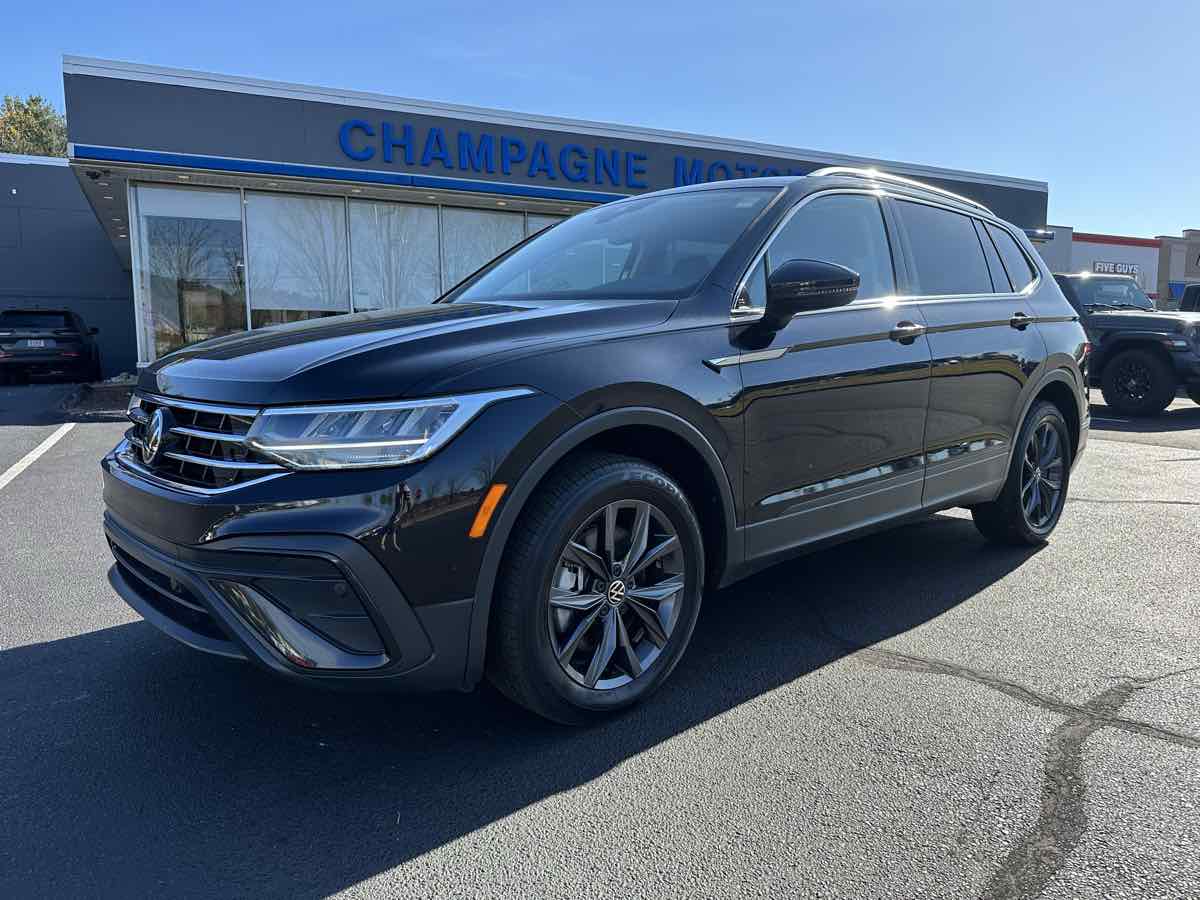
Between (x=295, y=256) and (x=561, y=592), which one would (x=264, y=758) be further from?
(x=295, y=256)

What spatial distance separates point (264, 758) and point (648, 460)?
149 centimetres

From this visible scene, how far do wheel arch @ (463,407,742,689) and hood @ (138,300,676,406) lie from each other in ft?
0.98

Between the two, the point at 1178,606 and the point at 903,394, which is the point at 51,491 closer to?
the point at 903,394

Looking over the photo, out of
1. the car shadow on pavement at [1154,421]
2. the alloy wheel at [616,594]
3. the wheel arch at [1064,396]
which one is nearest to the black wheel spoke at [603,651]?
the alloy wheel at [616,594]

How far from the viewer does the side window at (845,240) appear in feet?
11.4

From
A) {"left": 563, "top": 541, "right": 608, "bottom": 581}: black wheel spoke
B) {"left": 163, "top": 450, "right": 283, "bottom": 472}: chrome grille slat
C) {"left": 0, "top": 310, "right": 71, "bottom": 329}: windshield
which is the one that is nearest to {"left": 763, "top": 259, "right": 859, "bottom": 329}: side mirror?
{"left": 563, "top": 541, "right": 608, "bottom": 581}: black wheel spoke

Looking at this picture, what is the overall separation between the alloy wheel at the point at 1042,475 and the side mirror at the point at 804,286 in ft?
7.31

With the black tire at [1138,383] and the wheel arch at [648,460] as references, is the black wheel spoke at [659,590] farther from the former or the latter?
the black tire at [1138,383]

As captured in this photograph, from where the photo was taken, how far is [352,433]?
7.60ft

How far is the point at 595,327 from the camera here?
9.26 feet

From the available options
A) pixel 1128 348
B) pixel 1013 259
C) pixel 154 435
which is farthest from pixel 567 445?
pixel 1128 348

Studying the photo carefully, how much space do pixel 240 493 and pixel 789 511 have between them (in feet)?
6.29

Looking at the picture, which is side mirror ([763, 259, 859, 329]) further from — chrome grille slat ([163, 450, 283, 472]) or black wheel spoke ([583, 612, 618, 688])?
chrome grille slat ([163, 450, 283, 472])

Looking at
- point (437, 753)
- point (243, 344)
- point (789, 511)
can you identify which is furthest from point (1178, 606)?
point (243, 344)
